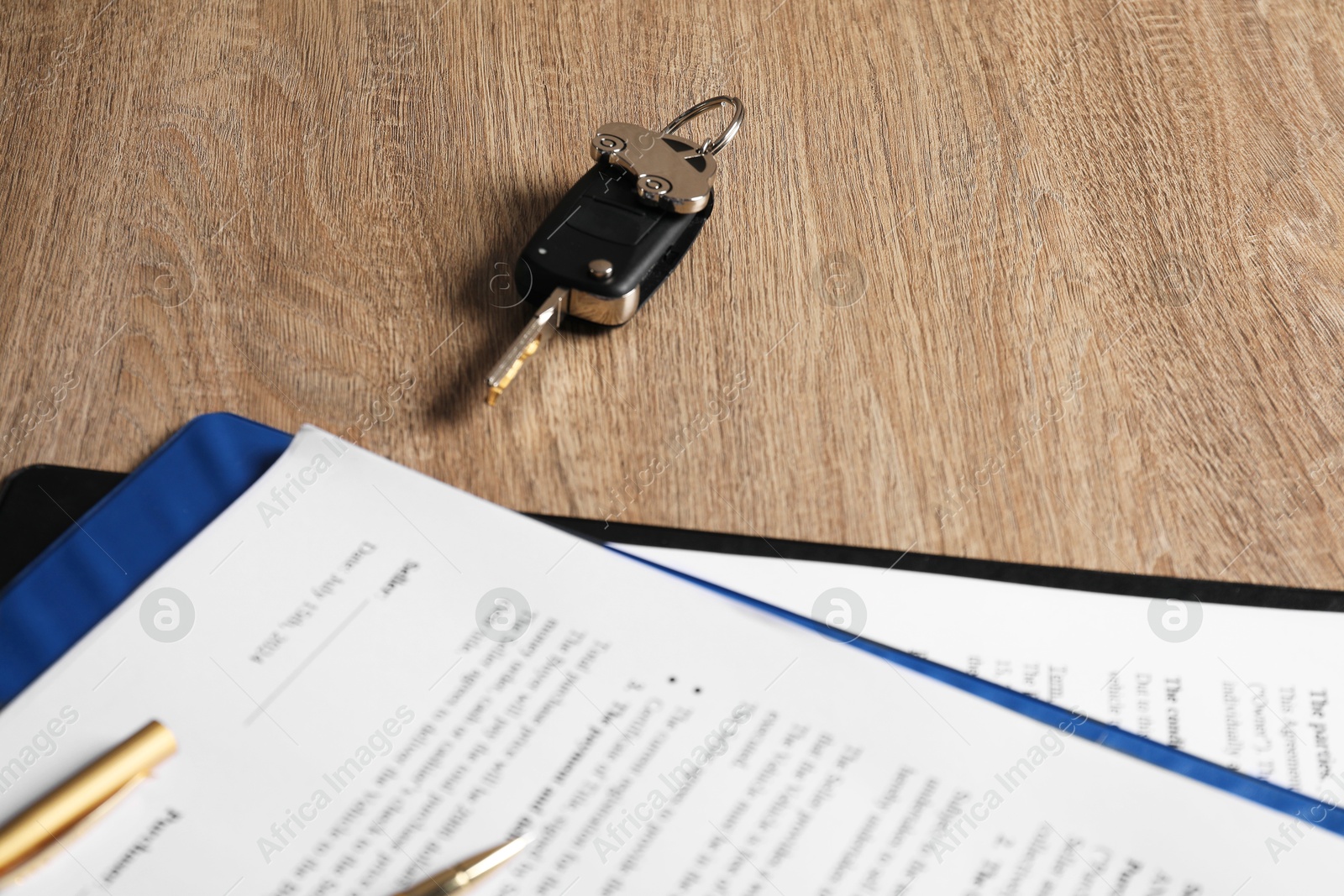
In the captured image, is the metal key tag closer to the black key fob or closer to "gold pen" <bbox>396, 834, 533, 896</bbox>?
the black key fob

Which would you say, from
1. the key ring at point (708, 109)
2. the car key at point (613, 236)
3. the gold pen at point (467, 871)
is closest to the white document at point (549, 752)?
the gold pen at point (467, 871)

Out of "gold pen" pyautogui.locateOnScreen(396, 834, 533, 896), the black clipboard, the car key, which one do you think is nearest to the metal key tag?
the car key

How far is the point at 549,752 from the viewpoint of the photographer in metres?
0.37

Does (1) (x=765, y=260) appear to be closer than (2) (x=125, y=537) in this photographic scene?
No

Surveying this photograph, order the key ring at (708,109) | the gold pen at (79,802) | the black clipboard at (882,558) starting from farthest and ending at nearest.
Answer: the key ring at (708,109)
the black clipboard at (882,558)
the gold pen at (79,802)

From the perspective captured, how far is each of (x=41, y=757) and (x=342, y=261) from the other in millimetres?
282

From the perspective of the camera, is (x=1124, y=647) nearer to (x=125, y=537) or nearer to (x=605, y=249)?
(x=605, y=249)

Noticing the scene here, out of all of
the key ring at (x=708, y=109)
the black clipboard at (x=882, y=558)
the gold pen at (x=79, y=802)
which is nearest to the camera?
the gold pen at (x=79, y=802)

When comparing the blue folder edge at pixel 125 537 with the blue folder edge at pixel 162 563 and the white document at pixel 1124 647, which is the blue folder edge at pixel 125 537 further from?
the white document at pixel 1124 647

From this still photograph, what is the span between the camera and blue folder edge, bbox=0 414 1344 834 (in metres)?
0.37

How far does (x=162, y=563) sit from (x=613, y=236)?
9.9 inches

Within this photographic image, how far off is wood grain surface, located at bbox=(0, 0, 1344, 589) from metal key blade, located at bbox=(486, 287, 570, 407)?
0.04 ft

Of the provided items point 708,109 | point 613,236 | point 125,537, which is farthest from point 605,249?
point 125,537

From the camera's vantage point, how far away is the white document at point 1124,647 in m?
0.41
